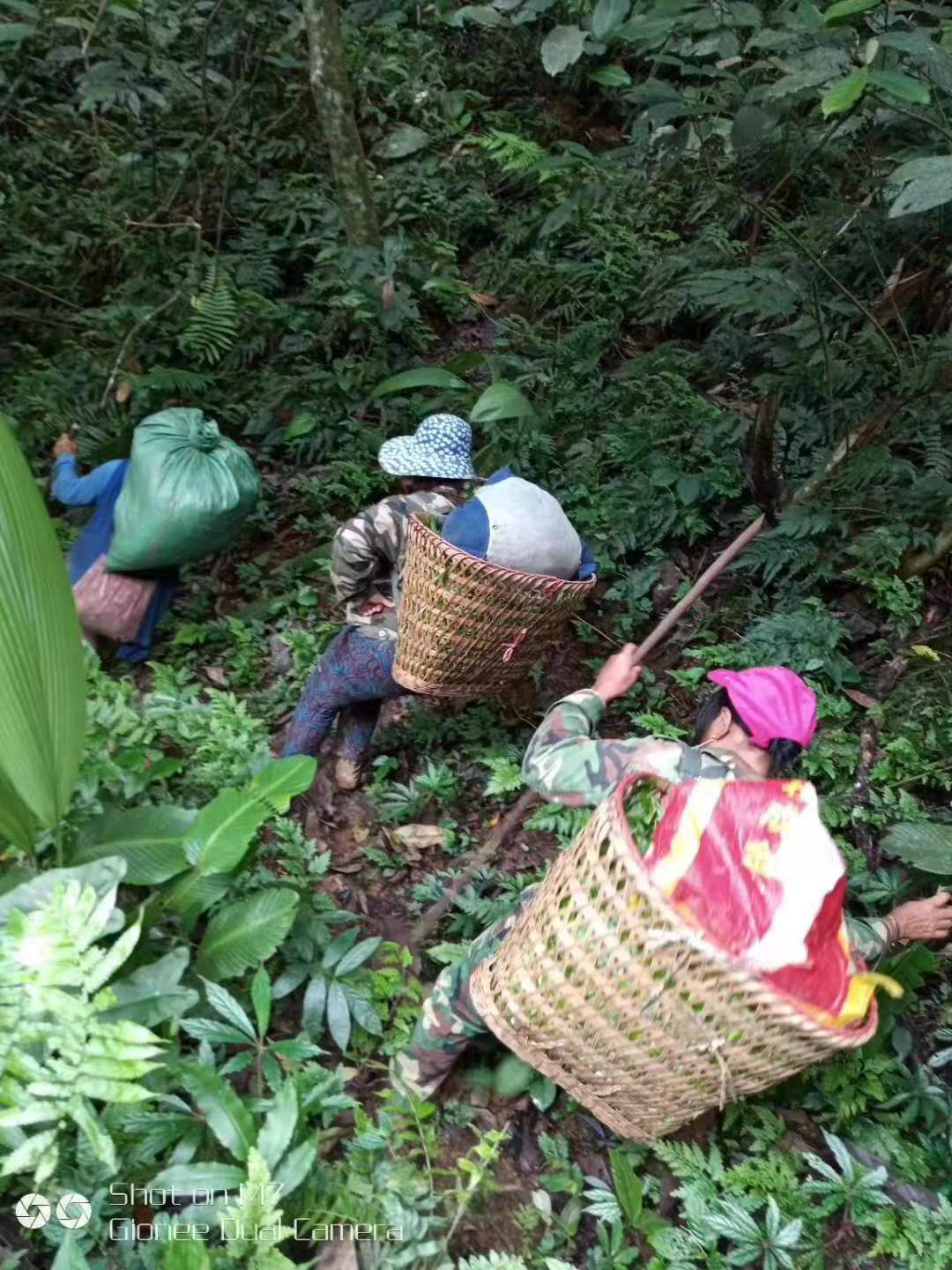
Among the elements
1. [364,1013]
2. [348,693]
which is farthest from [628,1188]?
[348,693]

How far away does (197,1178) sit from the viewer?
1.91m

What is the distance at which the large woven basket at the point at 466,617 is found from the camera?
2570mm

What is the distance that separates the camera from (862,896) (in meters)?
2.90

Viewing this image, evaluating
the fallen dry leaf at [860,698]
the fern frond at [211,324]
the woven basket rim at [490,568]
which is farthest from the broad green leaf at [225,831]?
the fern frond at [211,324]

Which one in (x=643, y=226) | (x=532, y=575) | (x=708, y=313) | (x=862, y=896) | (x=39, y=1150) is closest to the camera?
(x=39, y=1150)

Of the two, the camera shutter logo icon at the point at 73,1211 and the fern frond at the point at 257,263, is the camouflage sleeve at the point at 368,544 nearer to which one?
the camera shutter logo icon at the point at 73,1211

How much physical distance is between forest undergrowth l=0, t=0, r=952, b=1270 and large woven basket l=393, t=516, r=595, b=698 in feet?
1.70

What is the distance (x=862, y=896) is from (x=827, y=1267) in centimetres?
103

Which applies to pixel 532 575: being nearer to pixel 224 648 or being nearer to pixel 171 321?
pixel 224 648

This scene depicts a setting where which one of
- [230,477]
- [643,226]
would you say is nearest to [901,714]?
[230,477]

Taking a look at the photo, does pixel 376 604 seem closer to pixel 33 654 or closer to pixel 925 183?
pixel 33 654

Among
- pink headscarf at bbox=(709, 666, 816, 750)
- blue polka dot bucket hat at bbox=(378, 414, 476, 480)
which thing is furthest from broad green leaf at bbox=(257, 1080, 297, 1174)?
blue polka dot bucket hat at bbox=(378, 414, 476, 480)

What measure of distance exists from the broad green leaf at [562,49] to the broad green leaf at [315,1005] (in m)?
2.51

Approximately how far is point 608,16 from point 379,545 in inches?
64.5
